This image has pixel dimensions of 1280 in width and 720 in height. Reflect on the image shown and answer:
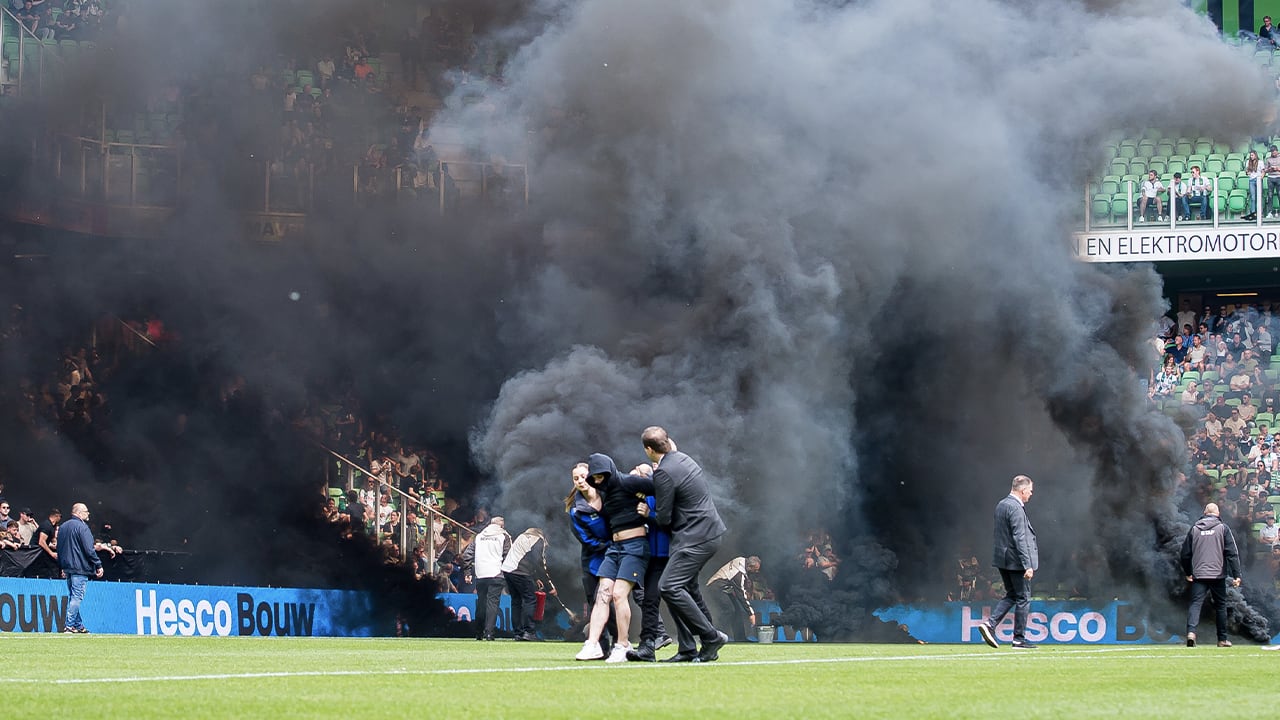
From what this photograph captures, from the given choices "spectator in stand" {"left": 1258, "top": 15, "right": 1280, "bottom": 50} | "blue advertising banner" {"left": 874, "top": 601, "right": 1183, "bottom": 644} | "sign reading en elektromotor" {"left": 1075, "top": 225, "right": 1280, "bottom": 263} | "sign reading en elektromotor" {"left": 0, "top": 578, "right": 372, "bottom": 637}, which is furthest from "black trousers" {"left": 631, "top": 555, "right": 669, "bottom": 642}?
"spectator in stand" {"left": 1258, "top": 15, "right": 1280, "bottom": 50}

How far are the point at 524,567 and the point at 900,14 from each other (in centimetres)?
1294

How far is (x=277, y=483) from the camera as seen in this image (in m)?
28.7

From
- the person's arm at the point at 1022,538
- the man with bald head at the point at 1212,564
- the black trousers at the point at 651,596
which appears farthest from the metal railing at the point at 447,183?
the black trousers at the point at 651,596

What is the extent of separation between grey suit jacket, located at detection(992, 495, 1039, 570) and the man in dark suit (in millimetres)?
4948

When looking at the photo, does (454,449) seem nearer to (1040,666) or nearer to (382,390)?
(382,390)

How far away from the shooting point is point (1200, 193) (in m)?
28.3

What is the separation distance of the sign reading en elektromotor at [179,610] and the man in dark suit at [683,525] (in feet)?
39.0

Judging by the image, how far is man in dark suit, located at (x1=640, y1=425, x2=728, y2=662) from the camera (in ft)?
37.2

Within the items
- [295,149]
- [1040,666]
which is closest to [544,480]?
[295,149]

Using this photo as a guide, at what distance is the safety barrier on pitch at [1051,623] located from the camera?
23438mm

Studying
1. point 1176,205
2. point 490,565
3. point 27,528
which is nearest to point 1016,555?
point 490,565

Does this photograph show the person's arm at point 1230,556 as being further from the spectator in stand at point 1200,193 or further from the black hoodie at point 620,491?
the spectator in stand at point 1200,193

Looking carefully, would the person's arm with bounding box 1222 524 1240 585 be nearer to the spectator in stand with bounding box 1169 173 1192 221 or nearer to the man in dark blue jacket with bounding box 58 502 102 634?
the spectator in stand with bounding box 1169 173 1192 221

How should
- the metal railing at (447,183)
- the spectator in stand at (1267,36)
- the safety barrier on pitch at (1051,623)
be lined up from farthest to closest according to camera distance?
the spectator in stand at (1267,36)
the metal railing at (447,183)
the safety barrier on pitch at (1051,623)
